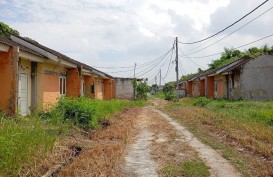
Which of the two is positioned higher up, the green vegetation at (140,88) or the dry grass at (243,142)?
the green vegetation at (140,88)

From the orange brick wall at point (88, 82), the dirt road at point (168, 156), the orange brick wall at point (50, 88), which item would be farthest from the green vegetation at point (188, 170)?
the orange brick wall at point (88, 82)

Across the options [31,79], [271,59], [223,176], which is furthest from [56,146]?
[271,59]

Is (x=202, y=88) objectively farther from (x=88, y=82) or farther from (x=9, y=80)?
(x=9, y=80)

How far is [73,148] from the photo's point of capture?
28.2ft

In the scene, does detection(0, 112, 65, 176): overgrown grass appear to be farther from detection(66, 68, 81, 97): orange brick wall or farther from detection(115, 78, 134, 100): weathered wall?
detection(115, 78, 134, 100): weathered wall

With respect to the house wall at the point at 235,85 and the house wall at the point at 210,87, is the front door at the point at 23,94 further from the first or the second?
the house wall at the point at 210,87

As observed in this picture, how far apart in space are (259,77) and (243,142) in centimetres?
1846

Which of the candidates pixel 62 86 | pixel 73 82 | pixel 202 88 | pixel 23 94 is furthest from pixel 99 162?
pixel 202 88

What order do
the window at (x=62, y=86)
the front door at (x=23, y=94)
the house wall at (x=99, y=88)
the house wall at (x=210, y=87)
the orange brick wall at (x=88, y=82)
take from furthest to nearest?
1. the house wall at (x=210, y=87)
2. the house wall at (x=99, y=88)
3. the orange brick wall at (x=88, y=82)
4. the window at (x=62, y=86)
5. the front door at (x=23, y=94)

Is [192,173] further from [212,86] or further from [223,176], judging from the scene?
[212,86]

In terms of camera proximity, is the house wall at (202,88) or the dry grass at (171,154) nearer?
the dry grass at (171,154)

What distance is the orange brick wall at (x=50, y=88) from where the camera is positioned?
17052 mm

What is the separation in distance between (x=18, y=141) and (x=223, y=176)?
12.6ft

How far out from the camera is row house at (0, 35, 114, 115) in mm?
11883
